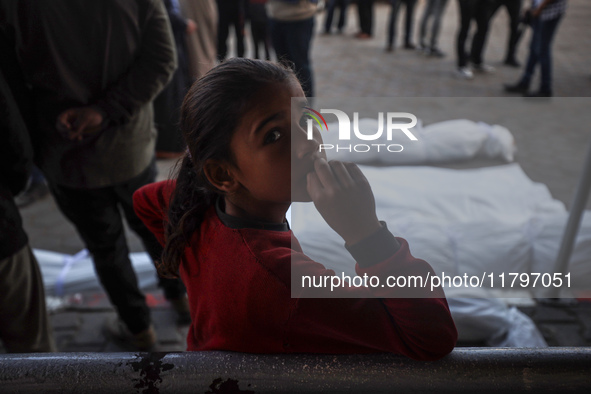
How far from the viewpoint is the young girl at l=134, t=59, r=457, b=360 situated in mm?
748

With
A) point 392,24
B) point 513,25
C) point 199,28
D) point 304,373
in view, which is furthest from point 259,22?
point 304,373

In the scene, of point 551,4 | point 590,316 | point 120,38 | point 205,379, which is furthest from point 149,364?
point 551,4

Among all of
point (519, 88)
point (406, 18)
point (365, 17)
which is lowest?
point (519, 88)

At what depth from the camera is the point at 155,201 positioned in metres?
1.18

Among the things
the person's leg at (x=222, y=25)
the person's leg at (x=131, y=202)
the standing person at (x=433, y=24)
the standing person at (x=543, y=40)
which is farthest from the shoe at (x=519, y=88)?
the person's leg at (x=131, y=202)

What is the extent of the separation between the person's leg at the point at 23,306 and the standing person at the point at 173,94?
1401 mm

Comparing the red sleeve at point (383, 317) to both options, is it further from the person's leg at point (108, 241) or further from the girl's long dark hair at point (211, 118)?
the person's leg at point (108, 241)

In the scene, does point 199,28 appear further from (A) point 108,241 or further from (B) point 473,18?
(B) point 473,18

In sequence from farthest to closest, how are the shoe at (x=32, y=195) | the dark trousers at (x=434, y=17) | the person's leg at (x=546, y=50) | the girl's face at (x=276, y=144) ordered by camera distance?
the dark trousers at (x=434, y=17), the person's leg at (x=546, y=50), the shoe at (x=32, y=195), the girl's face at (x=276, y=144)

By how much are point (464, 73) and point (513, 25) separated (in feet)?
2.89

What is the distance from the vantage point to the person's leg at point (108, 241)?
173 centimetres

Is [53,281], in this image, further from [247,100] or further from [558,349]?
[558,349]

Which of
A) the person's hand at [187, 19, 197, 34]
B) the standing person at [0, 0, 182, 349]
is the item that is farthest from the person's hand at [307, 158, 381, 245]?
the person's hand at [187, 19, 197, 34]

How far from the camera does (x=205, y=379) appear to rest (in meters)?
0.69
